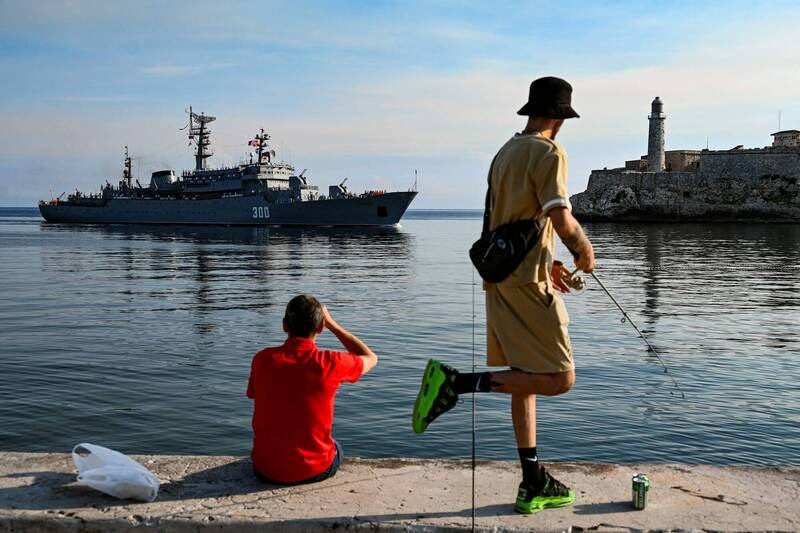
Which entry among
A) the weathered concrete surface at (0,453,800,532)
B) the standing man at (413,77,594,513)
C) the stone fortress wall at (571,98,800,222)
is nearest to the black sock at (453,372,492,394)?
the standing man at (413,77,594,513)

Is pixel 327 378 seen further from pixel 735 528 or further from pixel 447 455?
pixel 447 455

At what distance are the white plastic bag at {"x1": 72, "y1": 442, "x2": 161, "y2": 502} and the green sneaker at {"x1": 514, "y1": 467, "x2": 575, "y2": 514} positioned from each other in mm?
1704

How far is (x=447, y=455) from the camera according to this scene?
6.40m

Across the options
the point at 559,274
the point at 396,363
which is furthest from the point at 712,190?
the point at 559,274

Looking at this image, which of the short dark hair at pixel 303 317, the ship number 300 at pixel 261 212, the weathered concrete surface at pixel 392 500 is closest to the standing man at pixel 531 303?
the weathered concrete surface at pixel 392 500

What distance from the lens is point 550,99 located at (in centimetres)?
365

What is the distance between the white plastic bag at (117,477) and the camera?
3709mm

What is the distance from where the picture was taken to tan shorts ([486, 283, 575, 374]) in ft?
11.6

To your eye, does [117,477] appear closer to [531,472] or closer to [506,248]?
[531,472]

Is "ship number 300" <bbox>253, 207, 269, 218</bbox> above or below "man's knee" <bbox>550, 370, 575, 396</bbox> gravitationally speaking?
above

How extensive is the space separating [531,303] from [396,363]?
6.89 metres

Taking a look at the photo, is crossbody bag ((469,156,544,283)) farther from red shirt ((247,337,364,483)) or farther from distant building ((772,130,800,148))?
distant building ((772,130,800,148))

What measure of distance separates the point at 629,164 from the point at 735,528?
93384mm

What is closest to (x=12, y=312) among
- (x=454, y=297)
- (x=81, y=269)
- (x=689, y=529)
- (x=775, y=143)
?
(x=454, y=297)
